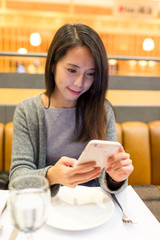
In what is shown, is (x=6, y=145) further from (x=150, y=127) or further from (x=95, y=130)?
(x=150, y=127)

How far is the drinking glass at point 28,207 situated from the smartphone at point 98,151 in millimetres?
133

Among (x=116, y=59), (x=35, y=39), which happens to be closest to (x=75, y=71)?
(x=116, y=59)

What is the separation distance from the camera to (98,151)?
0.59m

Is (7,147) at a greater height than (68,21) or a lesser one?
lesser

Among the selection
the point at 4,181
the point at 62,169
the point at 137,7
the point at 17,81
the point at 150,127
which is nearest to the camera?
the point at 62,169

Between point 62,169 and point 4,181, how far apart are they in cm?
62

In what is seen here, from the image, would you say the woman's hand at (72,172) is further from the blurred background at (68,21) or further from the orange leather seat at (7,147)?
the blurred background at (68,21)

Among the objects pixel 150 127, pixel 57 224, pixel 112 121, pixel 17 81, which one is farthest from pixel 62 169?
pixel 17 81

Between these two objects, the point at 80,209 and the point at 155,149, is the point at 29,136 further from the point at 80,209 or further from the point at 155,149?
the point at 155,149

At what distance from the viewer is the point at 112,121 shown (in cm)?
121

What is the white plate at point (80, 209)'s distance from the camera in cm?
64

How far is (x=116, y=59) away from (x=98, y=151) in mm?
1406

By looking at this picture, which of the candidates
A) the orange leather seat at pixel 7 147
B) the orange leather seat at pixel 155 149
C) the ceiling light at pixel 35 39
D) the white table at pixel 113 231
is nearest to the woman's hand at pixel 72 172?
the white table at pixel 113 231

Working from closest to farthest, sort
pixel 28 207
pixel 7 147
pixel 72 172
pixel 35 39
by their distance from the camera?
pixel 28 207 → pixel 72 172 → pixel 7 147 → pixel 35 39
